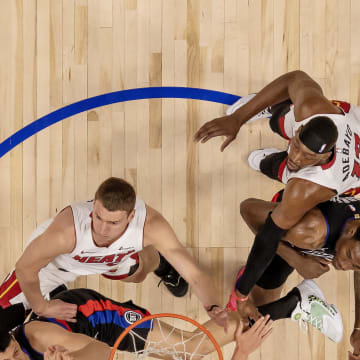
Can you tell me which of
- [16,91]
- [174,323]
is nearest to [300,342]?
[174,323]

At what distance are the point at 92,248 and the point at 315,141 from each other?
1.24 m

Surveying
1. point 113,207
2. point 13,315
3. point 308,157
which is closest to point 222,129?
point 308,157

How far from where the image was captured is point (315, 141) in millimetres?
2055

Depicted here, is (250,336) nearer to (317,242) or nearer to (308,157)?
(317,242)

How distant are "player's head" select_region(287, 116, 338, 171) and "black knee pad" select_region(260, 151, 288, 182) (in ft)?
2.23

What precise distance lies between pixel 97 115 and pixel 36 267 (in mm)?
1314

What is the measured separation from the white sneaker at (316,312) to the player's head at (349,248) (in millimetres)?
568

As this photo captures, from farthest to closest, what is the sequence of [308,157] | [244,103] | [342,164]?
[244,103] → [342,164] → [308,157]

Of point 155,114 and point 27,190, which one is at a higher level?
point 155,114

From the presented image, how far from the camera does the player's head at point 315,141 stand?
205 cm

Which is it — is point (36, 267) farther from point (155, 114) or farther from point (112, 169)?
point (155, 114)

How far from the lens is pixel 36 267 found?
225cm

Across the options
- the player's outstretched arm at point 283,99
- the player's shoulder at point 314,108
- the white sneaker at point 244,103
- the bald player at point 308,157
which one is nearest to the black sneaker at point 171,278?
the bald player at point 308,157

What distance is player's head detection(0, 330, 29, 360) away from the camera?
86.2 inches
